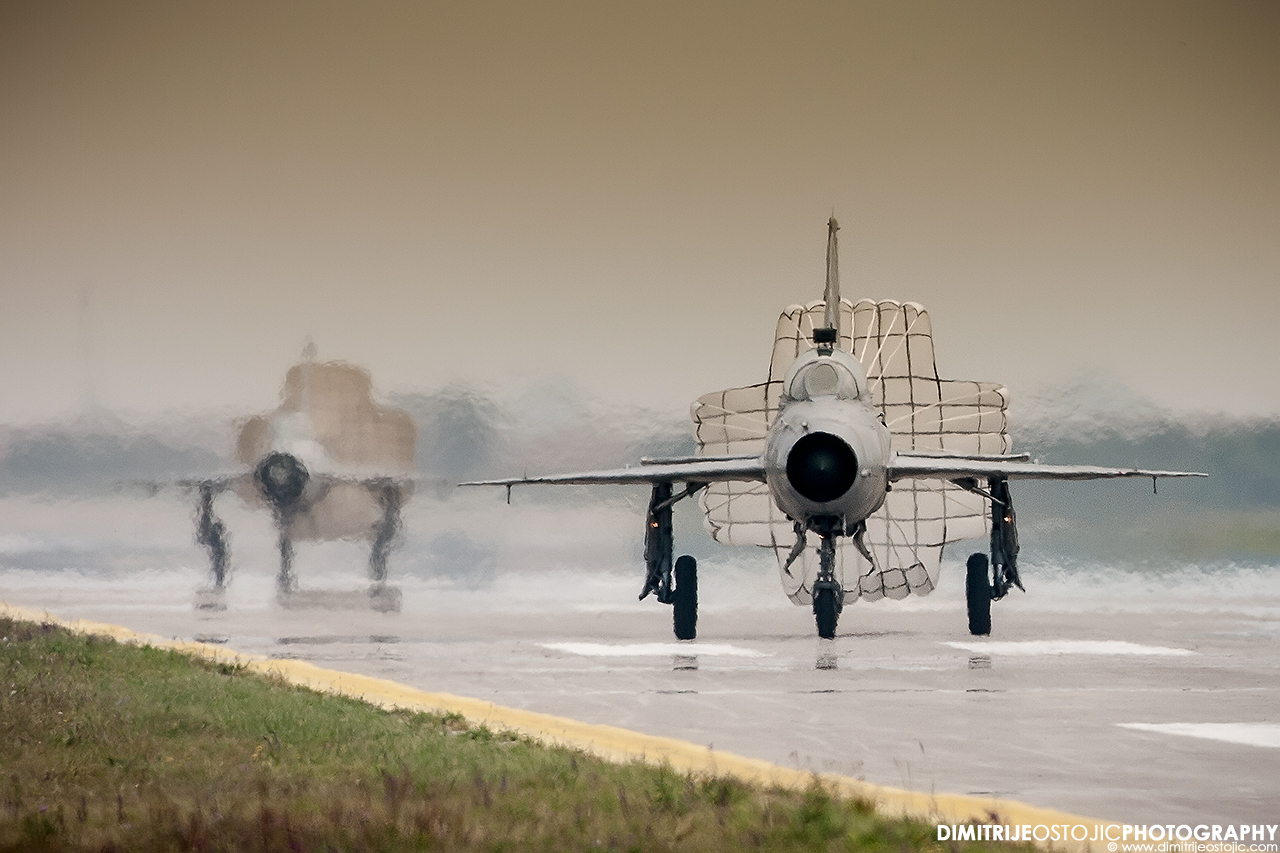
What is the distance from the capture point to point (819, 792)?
30.1 feet

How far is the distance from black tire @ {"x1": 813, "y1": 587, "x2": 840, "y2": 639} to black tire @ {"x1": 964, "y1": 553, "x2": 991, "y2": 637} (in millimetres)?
3926

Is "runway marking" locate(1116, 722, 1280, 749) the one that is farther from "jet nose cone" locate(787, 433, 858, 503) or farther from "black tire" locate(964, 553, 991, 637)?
"black tire" locate(964, 553, 991, 637)

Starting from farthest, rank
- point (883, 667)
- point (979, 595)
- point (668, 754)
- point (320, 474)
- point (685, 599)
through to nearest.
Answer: point (320, 474)
point (979, 595)
point (685, 599)
point (883, 667)
point (668, 754)

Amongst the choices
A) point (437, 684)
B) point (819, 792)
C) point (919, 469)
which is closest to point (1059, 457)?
point (919, 469)

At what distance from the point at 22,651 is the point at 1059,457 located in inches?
732

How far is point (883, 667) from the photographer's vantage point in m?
18.9

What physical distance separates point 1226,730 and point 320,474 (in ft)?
79.8

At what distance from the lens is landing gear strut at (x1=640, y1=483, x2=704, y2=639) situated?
23938 millimetres

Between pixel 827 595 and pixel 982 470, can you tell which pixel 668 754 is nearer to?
pixel 827 595

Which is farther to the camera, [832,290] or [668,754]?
[832,290]

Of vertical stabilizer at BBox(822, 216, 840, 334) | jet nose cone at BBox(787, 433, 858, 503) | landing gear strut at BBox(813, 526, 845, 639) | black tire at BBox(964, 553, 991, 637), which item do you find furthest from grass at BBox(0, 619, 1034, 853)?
vertical stabilizer at BBox(822, 216, 840, 334)

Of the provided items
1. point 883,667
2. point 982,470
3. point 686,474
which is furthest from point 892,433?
point 883,667

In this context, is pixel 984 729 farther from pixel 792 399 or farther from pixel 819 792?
pixel 792 399

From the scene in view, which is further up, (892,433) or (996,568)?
(892,433)
